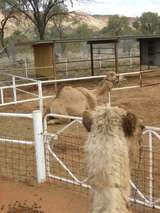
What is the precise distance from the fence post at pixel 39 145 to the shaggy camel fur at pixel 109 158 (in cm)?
349

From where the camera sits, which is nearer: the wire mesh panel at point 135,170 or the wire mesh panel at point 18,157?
the wire mesh panel at point 135,170

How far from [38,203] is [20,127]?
18.4 feet

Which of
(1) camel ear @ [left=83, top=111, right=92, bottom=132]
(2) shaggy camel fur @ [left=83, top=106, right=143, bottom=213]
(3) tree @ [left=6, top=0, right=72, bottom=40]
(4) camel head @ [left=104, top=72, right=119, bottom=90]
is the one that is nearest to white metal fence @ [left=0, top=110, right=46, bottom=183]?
(1) camel ear @ [left=83, top=111, right=92, bottom=132]

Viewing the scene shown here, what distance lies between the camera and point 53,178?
262 inches

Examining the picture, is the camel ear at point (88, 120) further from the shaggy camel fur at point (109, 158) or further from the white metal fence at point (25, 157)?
the white metal fence at point (25, 157)

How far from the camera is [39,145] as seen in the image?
6500mm

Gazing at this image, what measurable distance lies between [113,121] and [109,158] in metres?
0.23

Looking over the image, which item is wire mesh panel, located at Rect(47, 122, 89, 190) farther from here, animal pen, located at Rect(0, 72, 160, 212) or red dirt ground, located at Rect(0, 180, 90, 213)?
red dirt ground, located at Rect(0, 180, 90, 213)

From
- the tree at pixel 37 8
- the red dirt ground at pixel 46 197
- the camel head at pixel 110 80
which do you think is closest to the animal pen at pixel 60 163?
the red dirt ground at pixel 46 197

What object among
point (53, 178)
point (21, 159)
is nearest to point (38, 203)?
point (53, 178)

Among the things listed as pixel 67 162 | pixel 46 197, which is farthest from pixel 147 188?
pixel 67 162

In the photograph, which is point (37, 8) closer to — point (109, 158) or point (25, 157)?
point (25, 157)

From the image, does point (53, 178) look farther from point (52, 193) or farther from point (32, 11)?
point (32, 11)

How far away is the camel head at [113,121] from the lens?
2863 millimetres
